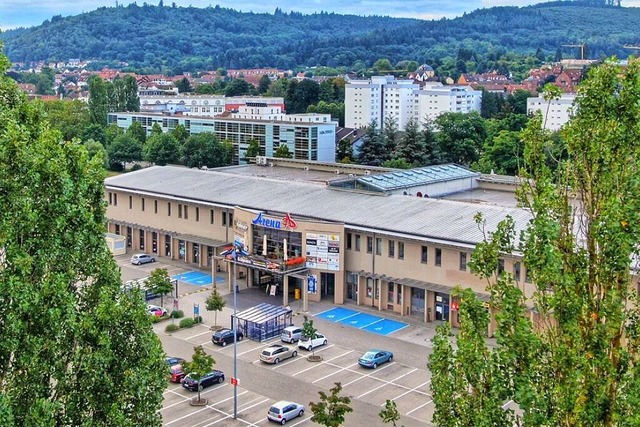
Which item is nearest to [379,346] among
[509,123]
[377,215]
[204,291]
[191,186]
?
[377,215]

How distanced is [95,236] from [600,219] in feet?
25.6

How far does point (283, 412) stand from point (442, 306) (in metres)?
12.8

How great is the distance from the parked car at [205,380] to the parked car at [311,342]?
4.44 m

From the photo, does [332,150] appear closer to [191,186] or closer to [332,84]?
[191,186]

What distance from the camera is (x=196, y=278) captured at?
46.6 metres

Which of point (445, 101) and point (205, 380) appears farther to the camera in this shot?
point (445, 101)

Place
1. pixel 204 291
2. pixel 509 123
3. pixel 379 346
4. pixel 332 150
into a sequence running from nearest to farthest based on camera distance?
pixel 379 346
pixel 204 291
pixel 332 150
pixel 509 123

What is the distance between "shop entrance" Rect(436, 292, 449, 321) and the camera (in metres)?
37.8

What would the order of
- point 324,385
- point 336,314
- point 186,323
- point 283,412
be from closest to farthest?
point 283,412 → point 324,385 → point 186,323 → point 336,314

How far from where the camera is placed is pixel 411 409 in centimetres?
2858

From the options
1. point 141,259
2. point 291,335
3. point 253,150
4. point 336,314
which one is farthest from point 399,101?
point 291,335

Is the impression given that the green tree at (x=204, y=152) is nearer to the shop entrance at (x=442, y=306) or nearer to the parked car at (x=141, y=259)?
the parked car at (x=141, y=259)

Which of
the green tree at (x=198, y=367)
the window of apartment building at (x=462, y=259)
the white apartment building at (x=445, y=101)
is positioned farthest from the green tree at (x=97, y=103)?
the green tree at (x=198, y=367)

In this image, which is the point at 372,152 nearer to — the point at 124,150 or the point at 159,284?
the point at 124,150
